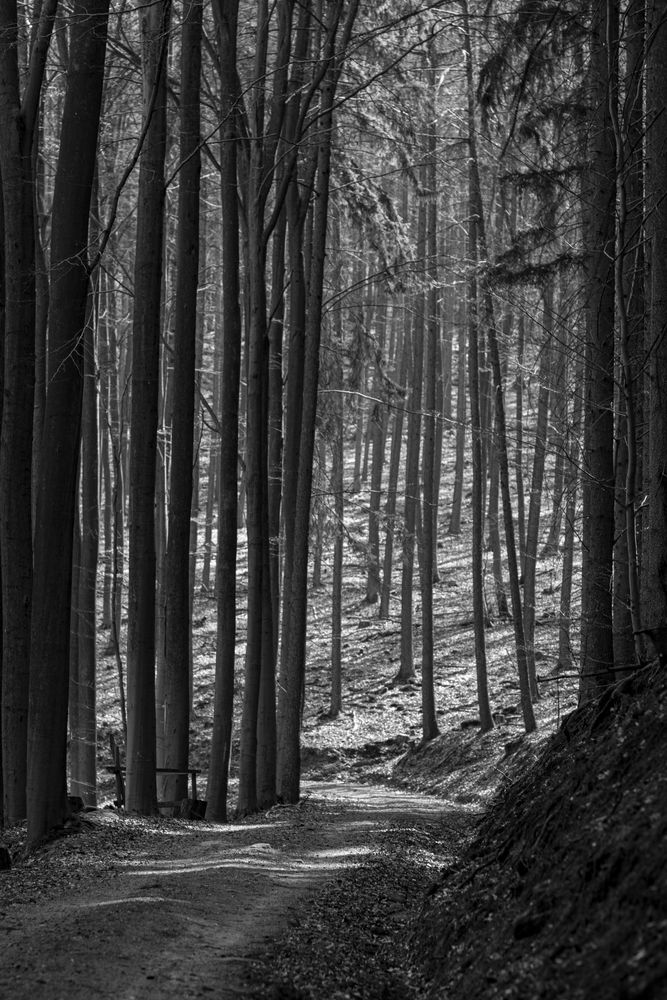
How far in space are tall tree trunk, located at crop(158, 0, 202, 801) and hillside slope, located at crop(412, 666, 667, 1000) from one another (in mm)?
6492

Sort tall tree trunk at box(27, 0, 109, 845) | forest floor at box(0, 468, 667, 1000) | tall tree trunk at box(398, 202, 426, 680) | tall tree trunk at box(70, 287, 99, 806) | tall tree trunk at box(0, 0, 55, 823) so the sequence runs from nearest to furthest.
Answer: forest floor at box(0, 468, 667, 1000), tall tree trunk at box(27, 0, 109, 845), tall tree trunk at box(0, 0, 55, 823), tall tree trunk at box(70, 287, 99, 806), tall tree trunk at box(398, 202, 426, 680)

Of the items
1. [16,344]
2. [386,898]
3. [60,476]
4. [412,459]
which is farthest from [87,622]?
[412,459]

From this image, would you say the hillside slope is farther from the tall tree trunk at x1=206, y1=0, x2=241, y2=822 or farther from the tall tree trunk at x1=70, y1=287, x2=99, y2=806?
the tall tree trunk at x1=70, y1=287, x2=99, y2=806

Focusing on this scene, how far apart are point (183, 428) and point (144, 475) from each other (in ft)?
5.84

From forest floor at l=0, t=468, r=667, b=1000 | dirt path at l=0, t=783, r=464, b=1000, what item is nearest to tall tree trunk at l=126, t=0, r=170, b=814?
forest floor at l=0, t=468, r=667, b=1000

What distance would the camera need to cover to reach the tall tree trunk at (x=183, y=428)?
41.0ft

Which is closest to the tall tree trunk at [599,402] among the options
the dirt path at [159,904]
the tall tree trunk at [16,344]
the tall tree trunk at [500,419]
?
the dirt path at [159,904]

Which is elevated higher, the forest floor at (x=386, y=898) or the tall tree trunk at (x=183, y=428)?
the tall tree trunk at (x=183, y=428)

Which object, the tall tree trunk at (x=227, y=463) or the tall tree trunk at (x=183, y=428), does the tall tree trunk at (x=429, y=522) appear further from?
the tall tree trunk at (x=183, y=428)

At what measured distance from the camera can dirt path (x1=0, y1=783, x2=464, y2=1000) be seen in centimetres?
487

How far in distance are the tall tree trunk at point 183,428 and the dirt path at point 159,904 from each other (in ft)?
5.37

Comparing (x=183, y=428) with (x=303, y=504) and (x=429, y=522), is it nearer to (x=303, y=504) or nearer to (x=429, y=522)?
(x=303, y=504)

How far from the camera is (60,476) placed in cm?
921

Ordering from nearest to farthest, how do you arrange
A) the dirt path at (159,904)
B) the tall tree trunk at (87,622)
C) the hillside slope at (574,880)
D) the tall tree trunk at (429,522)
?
1. the hillside slope at (574,880)
2. the dirt path at (159,904)
3. the tall tree trunk at (87,622)
4. the tall tree trunk at (429,522)
